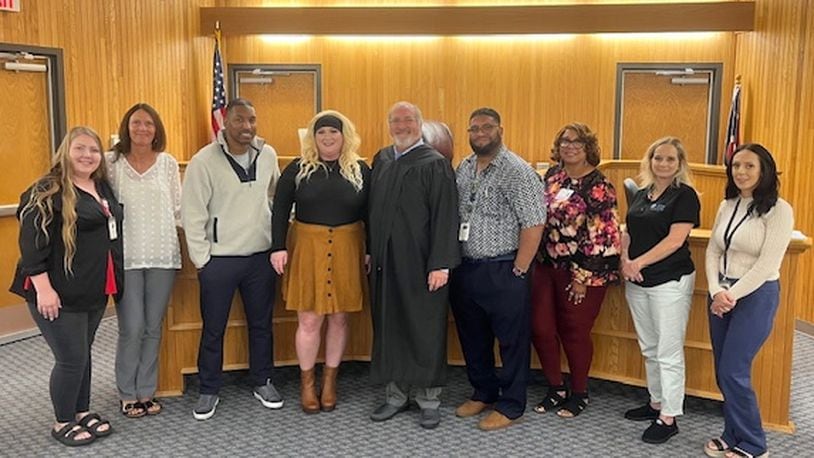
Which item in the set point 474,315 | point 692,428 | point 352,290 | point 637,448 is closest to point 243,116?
point 352,290

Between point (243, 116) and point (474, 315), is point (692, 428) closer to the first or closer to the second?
point (474, 315)

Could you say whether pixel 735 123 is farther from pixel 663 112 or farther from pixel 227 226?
pixel 227 226

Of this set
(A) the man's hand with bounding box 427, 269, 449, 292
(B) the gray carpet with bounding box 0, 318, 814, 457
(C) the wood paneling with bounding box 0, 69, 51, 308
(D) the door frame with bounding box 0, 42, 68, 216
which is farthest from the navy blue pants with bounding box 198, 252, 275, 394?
(D) the door frame with bounding box 0, 42, 68, 216

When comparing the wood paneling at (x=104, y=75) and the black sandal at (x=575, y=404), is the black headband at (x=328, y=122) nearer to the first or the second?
the black sandal at (x=575, y=404)

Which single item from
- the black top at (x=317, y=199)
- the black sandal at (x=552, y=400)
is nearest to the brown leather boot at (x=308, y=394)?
the black top at (x=317, y=199)

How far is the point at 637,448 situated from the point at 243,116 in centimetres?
256

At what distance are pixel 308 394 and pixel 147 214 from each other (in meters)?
1.28

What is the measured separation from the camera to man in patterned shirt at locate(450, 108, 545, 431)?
3521mm

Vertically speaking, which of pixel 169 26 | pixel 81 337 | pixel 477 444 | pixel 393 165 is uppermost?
pixel 169 26

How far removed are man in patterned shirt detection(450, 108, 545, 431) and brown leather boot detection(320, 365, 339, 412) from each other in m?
0.78

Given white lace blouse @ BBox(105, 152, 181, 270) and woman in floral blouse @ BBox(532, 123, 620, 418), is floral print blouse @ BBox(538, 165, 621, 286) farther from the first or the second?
white lace blouse @ BBox(105, 152, 181, 270)

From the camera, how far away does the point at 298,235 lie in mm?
3775

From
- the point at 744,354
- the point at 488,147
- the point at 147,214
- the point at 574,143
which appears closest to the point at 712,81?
the point at 574,143

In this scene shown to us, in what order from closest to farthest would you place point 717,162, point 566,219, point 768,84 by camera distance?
point 566,219, point 768,84, point 717,162
